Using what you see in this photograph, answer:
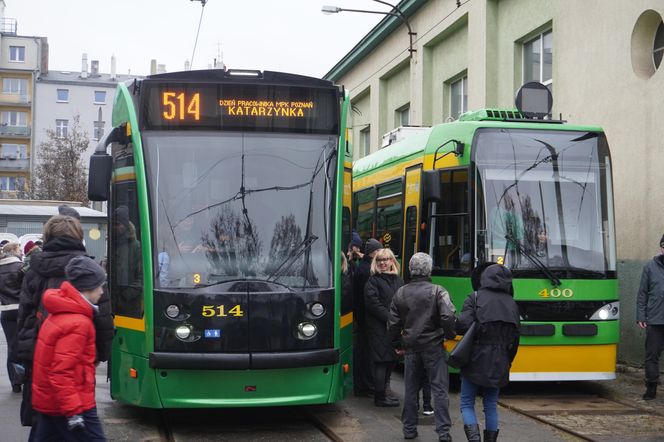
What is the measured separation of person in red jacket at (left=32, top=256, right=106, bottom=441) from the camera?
5.18 metres

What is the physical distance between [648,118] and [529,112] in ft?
5.46

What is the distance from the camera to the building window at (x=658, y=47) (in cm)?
1339

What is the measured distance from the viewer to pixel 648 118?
13.0 metres

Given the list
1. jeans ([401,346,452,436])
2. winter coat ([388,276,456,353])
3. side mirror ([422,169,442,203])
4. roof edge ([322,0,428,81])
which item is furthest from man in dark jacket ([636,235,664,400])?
roof edge ([322,0,428,81])

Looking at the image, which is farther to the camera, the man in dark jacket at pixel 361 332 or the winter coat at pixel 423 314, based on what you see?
the man in dark jacket at pixel 361 332

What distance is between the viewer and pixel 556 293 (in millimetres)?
10234

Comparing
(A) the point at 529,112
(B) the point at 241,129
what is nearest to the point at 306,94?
(B) the point at 241,129

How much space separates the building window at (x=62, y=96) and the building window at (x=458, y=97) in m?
65.4

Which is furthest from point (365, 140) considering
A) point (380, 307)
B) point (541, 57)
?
point (380, 307)

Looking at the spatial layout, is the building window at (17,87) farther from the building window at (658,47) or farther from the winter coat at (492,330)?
the winter coat at (492,330)

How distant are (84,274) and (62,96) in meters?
81.0

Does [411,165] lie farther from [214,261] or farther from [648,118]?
[214,261]

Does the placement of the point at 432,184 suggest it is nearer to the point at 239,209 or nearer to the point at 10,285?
the point at 239,209

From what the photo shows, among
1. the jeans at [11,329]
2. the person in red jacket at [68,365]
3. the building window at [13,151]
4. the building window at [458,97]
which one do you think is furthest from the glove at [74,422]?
the building window at [13,151]
